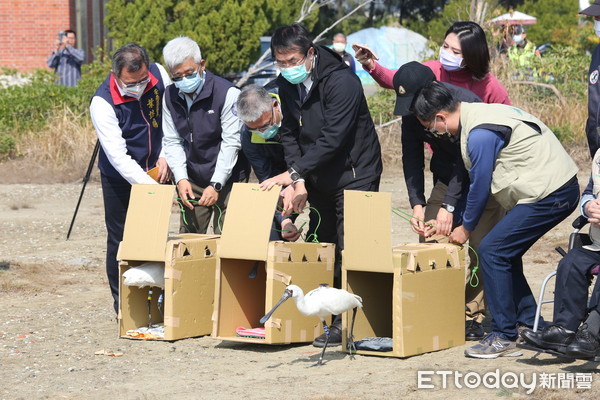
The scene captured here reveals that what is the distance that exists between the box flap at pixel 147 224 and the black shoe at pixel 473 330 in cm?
203

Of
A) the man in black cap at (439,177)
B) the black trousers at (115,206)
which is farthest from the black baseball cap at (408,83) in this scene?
the black trousers at (115,206)

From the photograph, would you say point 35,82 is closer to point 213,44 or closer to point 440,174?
point 213,44

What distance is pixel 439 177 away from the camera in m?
6.66

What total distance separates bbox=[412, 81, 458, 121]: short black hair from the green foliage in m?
14.6

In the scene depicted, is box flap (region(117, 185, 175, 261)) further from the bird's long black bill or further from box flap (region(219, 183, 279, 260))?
the bird's long black bill

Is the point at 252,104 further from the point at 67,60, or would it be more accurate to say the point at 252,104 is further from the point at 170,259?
the point at 67,60

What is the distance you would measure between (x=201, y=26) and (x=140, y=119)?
A: 13.5m

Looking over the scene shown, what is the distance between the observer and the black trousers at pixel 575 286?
18.6ft

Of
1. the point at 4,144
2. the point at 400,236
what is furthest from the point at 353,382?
the point at 4,144

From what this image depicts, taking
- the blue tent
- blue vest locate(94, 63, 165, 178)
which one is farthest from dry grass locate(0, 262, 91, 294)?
the blue tent

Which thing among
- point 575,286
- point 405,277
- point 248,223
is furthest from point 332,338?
point 575,286

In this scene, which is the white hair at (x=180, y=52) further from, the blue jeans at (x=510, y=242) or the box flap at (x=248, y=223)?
the blue jeans at (x=510, y=242)

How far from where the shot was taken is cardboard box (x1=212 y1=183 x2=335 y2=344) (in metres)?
6.35

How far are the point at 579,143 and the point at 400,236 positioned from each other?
5083 millimetres
